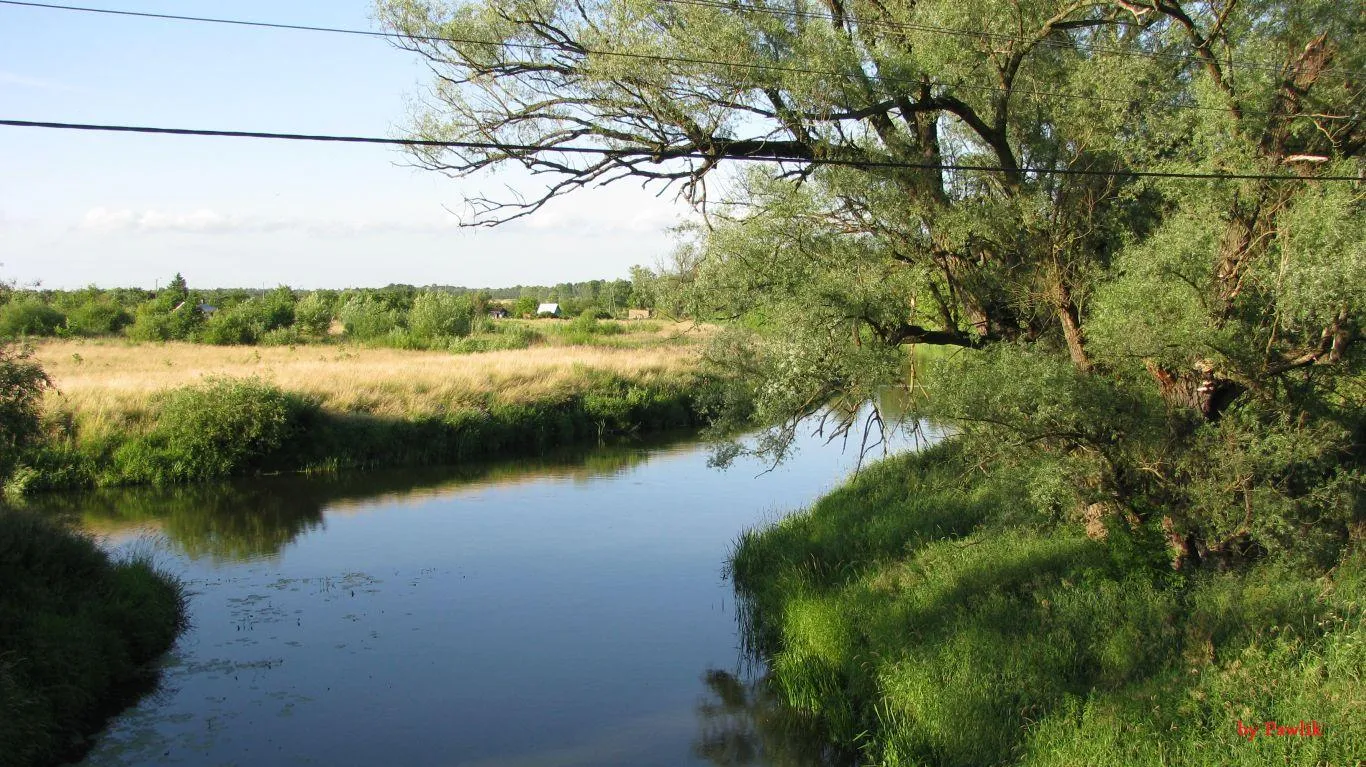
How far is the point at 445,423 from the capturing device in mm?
25375

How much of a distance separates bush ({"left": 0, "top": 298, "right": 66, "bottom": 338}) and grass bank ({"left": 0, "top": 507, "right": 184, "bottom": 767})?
3672cm

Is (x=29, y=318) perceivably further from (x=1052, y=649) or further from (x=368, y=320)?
(x=1052, y=649)

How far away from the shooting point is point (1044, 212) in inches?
444

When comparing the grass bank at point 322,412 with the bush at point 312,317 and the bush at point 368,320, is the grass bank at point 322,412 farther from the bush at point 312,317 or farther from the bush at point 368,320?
the bush at point 312,317

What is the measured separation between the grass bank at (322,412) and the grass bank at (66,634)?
7.29m

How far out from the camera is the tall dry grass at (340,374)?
2264 cm

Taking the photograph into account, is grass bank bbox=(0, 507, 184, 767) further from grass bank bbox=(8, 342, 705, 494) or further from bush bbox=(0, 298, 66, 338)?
bush bbox=(0, 298, 66, 338)

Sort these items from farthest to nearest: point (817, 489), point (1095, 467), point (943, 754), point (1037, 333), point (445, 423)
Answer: point (445, 423) < point (817, 489) < point (1037, 333) < point (1095, 467) < point (943, 754)

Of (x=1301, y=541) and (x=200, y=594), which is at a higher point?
(x=1301, y=541)

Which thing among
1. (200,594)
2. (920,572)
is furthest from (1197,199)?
(200,594)

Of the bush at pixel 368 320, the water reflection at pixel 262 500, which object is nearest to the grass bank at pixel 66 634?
the water reflection at pixel 262 500

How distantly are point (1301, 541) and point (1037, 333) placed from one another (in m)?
4.25

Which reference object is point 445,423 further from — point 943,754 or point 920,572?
point 943,754

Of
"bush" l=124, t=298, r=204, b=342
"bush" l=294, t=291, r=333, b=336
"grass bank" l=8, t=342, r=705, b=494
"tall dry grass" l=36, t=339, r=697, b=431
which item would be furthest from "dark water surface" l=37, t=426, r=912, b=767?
"bush" l=294, t=291, r=333, b=336
